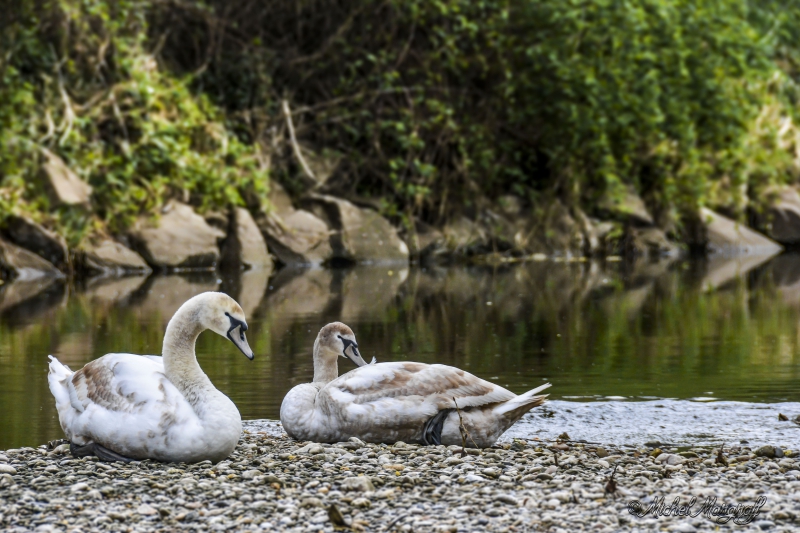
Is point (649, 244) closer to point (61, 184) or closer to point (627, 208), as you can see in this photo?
point (627, 208)

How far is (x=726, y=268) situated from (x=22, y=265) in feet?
44.9

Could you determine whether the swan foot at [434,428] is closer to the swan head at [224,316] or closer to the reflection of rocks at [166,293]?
the swan head at [224,316]

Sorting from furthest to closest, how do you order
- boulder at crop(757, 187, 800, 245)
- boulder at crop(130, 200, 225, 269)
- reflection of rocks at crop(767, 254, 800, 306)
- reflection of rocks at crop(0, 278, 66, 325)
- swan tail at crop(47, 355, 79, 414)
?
1. boulder at crop(757, 187, 800, 245)
2. boulder at crop(130, 200, 225, 269)
3. reflection of rocks at crop(767, 254, 800, 306)
4. reflection of rocks at crop(0, 278, 66, 325)
5. swan tail at crop(47, 355, 79, 414)

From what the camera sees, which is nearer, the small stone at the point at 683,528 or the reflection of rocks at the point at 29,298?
the small stone at the point at 683,528

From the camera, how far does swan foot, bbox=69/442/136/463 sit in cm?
628

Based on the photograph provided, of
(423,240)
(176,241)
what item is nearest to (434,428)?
(176,241)

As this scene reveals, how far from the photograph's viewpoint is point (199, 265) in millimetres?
22375

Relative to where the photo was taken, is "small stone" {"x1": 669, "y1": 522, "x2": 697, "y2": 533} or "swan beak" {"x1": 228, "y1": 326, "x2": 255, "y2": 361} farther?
"swan beak" {"x1": 228, "y1": 326, "x2": 255, "y2": 361}

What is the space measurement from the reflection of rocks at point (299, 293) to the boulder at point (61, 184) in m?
3.95

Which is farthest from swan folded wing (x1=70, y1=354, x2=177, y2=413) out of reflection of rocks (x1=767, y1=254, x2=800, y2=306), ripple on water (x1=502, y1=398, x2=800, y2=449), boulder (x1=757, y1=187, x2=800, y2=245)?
boulder (x1=757, y1=187, x2=800, y2=245)

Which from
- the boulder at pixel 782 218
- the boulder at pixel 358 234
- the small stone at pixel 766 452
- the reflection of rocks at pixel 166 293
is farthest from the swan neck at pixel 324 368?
the boulder at pixel 782 218

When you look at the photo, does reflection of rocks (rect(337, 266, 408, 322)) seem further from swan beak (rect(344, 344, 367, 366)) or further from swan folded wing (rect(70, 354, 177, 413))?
swan folded wing (rect(70, 354, 177, 413))

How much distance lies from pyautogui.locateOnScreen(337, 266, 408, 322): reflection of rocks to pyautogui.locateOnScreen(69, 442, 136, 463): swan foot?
24.0ft

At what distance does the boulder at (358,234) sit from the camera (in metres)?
24.4
